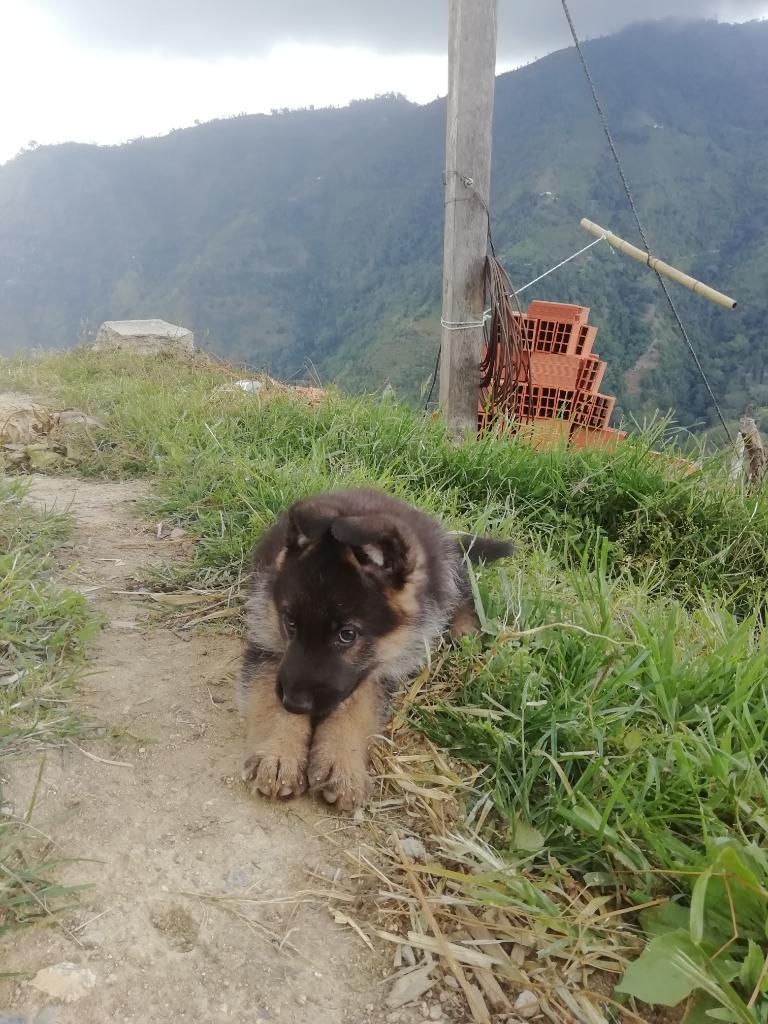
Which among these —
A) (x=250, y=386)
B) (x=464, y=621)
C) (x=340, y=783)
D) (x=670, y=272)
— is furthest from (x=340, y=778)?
(x=670, y=272)

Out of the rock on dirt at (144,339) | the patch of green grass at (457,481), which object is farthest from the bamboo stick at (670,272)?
the rock on dirt at (144,339)

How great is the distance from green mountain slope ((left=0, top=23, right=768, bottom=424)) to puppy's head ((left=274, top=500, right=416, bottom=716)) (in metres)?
9.61

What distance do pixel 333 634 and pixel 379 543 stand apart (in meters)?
0.38

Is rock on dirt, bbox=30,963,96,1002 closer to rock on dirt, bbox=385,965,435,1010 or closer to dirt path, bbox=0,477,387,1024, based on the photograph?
dirt path, bbox=0,477,387,1024

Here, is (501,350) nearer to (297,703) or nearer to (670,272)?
(670,272)

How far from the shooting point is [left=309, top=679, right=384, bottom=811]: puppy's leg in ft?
7.64

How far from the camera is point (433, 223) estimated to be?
158 feet

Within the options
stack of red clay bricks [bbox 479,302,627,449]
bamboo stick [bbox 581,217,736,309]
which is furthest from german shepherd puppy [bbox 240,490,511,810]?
bamboo stick [bbox 581,217,736,309]

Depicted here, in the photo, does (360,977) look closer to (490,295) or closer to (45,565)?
(45,565)

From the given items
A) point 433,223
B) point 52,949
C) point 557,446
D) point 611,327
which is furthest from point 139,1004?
point 433,223

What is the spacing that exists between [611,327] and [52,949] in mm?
26992

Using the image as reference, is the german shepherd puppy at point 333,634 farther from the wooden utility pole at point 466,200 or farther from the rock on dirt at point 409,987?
the wooden utility pole at point 466,200

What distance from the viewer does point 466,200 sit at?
6.28 m

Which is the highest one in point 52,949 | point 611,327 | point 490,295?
point 490,295
